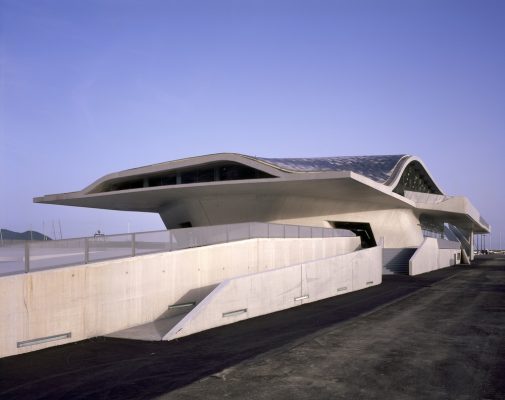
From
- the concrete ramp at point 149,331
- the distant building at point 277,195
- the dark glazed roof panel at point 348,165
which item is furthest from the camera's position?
the dark glazed roof panel at point 348,165

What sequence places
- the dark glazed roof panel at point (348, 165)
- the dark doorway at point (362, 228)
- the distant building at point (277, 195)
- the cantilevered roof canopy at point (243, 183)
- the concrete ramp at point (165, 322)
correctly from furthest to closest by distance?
the dark doorway at point (362, 228)
the dark glazed roof panel at point (348, 165)
the distant building at point (277, 195)
the cantilevered roof canopy at point (243, 183)
the concrete ramp at point (165, 322)

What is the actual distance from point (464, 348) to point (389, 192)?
25433 mm

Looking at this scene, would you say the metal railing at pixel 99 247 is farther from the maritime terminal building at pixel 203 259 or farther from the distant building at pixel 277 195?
the distant building at pixel 277 195

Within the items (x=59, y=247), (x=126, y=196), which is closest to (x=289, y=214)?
(x=126, y=196)

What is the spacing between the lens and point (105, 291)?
37.8 feet

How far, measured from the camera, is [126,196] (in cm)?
3584

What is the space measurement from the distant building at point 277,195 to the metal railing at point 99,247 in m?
12.6

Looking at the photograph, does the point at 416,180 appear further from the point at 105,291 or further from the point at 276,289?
the point at 105,291

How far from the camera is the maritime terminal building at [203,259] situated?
34.6 ft

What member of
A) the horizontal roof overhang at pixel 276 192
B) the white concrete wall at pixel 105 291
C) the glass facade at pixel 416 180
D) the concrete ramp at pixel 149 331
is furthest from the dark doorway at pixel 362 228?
the concrete ramp at pixel 149 331

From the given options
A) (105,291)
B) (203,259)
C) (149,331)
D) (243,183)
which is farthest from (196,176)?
(149,331)

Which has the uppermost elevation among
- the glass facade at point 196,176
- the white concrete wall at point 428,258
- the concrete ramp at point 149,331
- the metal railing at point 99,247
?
the glass facade at point 196,176

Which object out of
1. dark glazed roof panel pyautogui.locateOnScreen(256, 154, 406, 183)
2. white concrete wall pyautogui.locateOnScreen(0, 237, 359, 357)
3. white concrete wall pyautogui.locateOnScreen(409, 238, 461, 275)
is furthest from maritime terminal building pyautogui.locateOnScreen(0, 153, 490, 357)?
dark glazed roof panel pyautogui.locateOnScreen(256, 154, 406, 183)

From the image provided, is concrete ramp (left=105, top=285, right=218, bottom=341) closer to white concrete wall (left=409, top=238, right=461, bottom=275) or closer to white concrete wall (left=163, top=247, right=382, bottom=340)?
white concrete wall (left=163, top=247, right=382, bottom=340)
